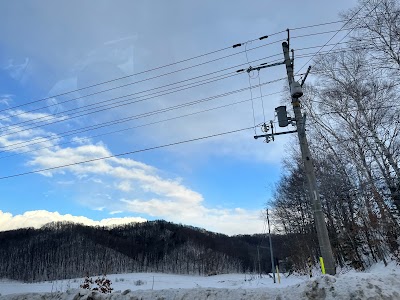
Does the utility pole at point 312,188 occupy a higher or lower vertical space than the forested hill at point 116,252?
lower

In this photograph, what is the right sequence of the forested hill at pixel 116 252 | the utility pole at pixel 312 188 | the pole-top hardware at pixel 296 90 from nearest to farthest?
the utility pole at pixel 312 188
the pole-top hardware at pixel 296 90
the forested hill at pixel 116 252

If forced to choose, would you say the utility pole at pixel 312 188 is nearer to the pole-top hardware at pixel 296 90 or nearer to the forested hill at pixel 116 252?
the pole-top hardware at pixel 296 90

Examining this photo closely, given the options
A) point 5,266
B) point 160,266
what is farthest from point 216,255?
point 5,266

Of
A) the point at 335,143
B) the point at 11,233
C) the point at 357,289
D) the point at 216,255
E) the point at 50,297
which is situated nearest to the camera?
the point at 357,289

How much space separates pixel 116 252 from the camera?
134250 mm

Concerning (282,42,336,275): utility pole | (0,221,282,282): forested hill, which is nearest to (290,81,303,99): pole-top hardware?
(282,42,336,275): utility pole

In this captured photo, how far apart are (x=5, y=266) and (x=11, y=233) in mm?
41830

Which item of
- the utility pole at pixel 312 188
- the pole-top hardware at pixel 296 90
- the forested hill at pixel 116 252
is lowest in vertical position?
the utility pole at pixel 312 188

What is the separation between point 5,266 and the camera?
11619 centimetres

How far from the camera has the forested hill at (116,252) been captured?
115m

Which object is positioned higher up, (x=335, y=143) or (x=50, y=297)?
(x=335, y=143)

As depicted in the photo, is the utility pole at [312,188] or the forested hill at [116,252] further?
the forested hill at [116,252]

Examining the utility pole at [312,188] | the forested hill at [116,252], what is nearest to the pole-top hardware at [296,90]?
the utility pole at [312,188]

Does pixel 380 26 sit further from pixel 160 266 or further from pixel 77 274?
pixel 160 266
